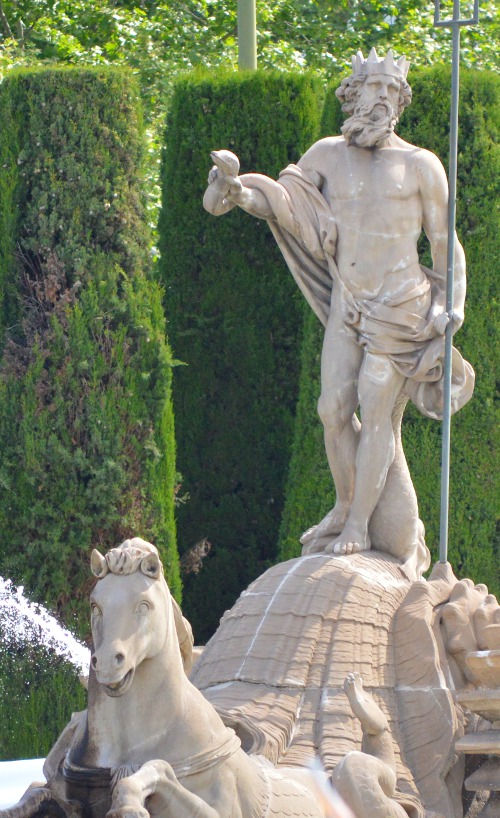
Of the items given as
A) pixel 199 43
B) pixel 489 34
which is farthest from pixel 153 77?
pixel 489 34

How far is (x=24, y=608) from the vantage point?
1114 cm

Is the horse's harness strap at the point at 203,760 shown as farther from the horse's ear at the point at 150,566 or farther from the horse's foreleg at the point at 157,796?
the horse's ear at the point at 150,566

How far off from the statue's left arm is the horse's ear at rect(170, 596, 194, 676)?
2.73 m

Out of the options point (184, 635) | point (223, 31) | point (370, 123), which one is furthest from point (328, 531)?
point (223, 31)

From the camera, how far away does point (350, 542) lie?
27.0 ft

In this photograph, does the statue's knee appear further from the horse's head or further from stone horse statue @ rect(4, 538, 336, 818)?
the horse's head

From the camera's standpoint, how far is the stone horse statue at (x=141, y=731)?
557cm

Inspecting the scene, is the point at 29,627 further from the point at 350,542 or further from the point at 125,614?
the point at 125,614

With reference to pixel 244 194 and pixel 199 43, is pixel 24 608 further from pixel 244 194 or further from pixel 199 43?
pixel 199 43

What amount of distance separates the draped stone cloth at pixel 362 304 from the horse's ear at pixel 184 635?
257cm

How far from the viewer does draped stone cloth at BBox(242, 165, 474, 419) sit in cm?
835

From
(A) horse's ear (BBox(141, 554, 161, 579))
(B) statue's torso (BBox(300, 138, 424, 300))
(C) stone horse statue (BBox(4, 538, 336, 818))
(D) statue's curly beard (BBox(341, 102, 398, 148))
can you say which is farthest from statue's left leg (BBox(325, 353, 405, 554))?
(A) horse's ear (BBox(141, 554, 161, 579))

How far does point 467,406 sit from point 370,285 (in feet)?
11.3

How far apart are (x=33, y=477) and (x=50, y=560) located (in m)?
0.55
